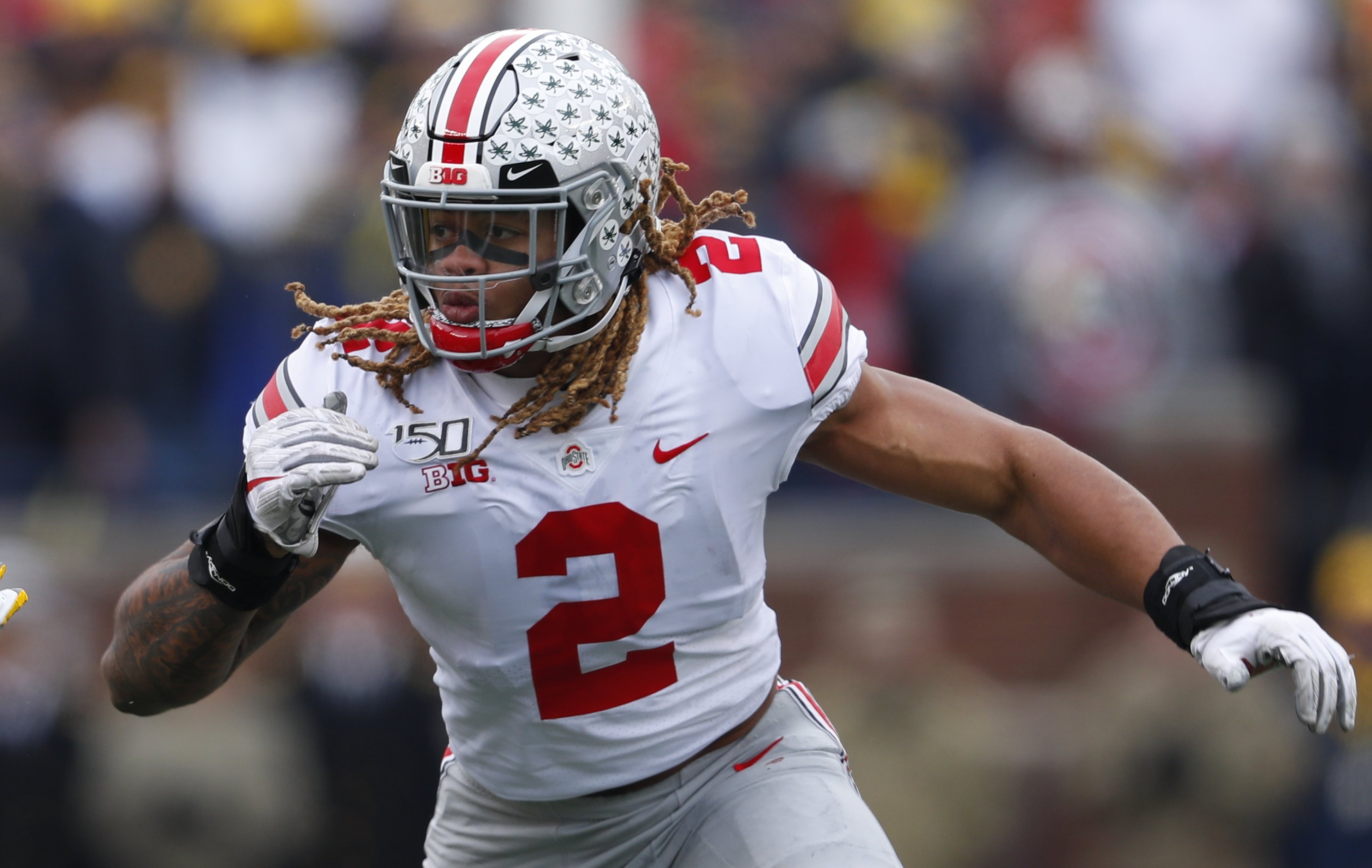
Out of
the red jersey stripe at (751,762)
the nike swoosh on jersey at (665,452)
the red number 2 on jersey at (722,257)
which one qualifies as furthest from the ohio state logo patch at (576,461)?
the red jersey stripe at (751,762)

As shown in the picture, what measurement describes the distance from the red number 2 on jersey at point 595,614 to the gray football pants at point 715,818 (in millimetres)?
229

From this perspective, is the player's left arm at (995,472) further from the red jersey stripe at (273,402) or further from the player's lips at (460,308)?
the red jersey stripe at (273,402)

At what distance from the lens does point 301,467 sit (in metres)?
3.05

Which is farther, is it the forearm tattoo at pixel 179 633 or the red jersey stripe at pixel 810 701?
the red jersey stripe at pixel 810 701

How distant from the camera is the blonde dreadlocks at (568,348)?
3342 mm

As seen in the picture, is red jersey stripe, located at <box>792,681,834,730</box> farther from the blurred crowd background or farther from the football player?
the blurred crowd background

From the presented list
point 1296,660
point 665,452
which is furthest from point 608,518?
point 1296,660

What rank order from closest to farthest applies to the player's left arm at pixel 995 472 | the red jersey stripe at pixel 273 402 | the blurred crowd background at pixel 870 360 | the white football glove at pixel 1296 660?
the white football glove at pixel 1296 660
the red jersey stripe at pixel 273 402
the player's left arm at pixel 995 472
the blurred crowd background at pixel 870 360

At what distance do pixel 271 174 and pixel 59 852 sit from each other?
2.69 meters

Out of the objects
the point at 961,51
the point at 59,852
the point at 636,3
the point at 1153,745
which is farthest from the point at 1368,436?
the point at 59,852

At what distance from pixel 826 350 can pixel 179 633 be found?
1.24 meters

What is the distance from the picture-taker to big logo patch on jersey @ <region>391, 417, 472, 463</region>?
130 inches

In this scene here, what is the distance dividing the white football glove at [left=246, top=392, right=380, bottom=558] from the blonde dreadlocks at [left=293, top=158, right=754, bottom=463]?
9.3 inches

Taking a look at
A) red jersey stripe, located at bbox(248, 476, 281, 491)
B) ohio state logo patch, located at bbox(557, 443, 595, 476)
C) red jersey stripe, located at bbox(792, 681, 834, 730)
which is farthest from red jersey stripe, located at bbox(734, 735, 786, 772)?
red jersey stripe, located at bbox(248, 476, 281, 491)
